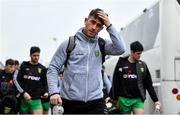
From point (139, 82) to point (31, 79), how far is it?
7.96ft

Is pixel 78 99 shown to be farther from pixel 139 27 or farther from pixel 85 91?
pixel 139 27

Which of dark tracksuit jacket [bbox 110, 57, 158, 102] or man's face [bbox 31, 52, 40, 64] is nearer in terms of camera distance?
dark tracksuit jacket [bbox 110, 57, 158, 102]

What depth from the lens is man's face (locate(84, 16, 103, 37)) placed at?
508 cm

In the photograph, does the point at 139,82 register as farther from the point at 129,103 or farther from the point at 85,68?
the point at 85,68

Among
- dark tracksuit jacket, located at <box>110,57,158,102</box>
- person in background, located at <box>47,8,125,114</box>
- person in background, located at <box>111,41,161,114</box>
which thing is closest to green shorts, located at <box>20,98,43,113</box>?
dark tracksuit jacket, located at <box>110,57,158,102</box>

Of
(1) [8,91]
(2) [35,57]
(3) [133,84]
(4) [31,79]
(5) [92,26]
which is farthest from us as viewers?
(1) [8,91]

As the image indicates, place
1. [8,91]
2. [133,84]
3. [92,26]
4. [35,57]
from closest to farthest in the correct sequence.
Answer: [92,26]
[133,84]
[35,57]
[8,91]

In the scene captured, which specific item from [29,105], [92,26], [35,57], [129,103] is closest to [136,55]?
[129,103]

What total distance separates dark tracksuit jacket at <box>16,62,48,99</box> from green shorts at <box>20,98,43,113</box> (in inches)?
3.9

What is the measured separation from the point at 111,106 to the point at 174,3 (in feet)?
7.07

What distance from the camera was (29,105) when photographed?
9438 millimetres

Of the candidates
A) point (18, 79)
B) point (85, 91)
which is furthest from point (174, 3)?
point (85, 91)

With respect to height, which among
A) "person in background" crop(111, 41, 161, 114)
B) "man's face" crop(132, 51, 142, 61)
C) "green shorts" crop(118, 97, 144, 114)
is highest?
"man's face" crop(132, 51, 142, 61)

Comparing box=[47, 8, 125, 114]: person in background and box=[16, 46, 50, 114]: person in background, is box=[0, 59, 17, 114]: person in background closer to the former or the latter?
box=[16, 46, 50, 114]: person in background
